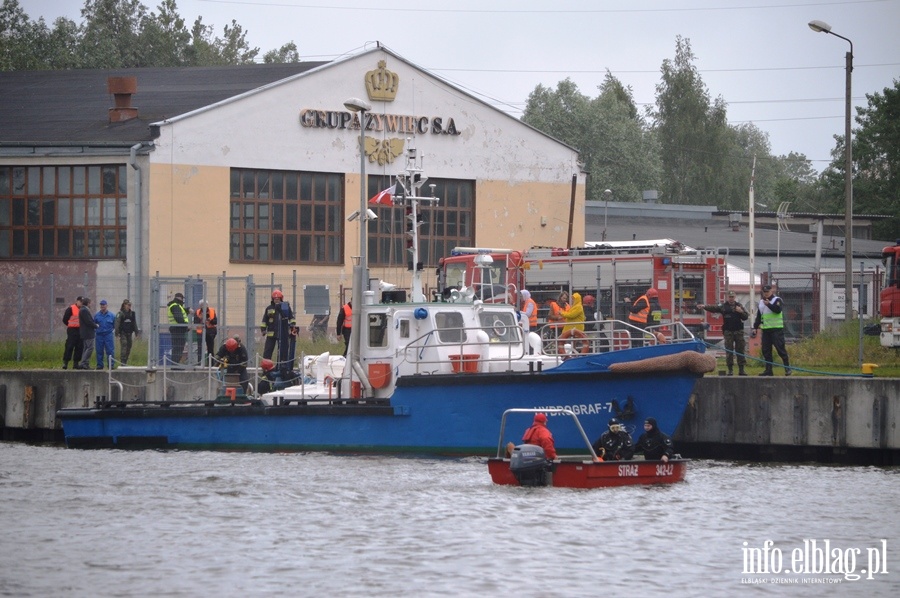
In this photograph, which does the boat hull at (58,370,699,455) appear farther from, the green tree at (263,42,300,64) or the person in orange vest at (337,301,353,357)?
the green tree at (263,42,300,64)

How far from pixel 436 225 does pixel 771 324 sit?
1824cm

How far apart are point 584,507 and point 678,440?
701 centimetres

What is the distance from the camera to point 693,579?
15641 millimetres

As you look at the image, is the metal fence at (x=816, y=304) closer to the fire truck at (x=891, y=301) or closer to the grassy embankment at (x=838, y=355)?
the fire truck at (x=891, y=301)

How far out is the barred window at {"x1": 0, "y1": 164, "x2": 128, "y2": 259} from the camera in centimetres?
3912

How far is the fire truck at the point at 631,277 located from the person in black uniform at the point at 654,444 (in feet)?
37.1

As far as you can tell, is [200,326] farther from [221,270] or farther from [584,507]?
[584,507]

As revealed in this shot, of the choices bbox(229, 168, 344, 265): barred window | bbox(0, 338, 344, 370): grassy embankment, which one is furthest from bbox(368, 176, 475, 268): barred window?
bbox(0, 338, 344, 370): grassy embankment

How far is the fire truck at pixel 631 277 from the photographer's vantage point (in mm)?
33000

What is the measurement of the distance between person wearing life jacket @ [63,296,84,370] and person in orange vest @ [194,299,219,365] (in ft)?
8.78

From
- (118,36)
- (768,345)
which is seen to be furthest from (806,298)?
(118,36)

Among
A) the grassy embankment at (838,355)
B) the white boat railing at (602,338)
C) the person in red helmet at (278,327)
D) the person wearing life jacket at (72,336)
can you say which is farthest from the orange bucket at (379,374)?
the person wearing life jacket at (72,336)

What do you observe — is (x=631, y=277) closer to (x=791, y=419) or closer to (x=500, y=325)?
(x=791, y=419)

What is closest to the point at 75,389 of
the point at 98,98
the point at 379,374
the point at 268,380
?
the point at 268,380
